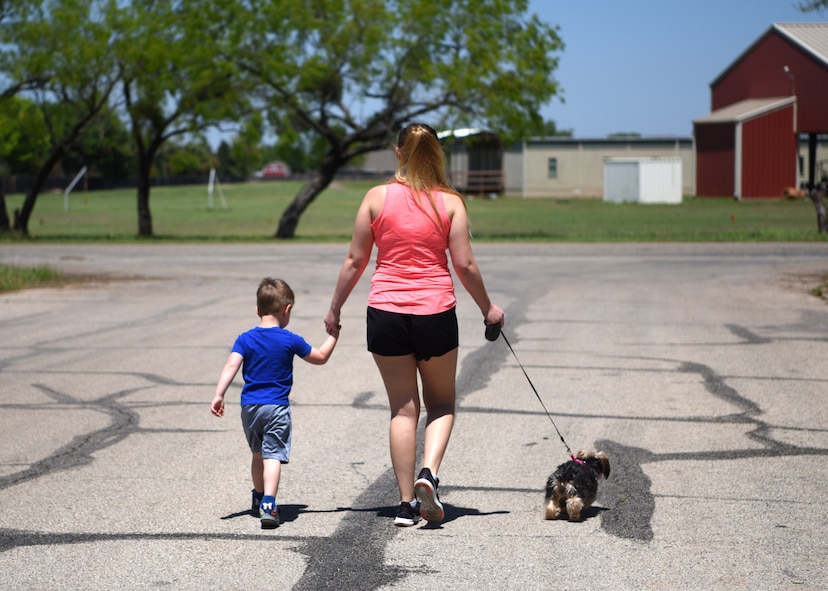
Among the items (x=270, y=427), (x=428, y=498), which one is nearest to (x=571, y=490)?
(x=428, y=498)

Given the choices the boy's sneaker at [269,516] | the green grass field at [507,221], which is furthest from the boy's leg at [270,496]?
the green grass field at [507,221]

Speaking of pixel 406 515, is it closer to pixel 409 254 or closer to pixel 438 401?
pixel 438 401

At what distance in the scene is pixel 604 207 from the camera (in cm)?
5622

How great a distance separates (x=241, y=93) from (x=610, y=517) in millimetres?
29491

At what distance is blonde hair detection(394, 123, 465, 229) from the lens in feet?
17.0

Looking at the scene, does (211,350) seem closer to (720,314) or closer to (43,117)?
(720,314)

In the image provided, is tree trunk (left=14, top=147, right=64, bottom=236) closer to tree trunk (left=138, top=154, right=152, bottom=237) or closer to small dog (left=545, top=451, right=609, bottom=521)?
tree trunk (left=138, top=154, right=152, bottom=237)

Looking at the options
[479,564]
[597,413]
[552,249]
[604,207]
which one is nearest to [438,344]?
[479,564]

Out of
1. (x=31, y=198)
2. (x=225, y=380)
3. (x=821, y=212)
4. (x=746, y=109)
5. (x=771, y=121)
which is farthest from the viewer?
(x=746, y=109)

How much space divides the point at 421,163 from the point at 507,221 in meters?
39.3

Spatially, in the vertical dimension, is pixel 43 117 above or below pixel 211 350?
above

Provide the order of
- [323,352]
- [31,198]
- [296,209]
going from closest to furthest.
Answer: [323,352] → [296,209] → [31,198]

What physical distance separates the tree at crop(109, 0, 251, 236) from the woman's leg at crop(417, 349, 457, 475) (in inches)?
1096

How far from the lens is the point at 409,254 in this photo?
17.0 ft
